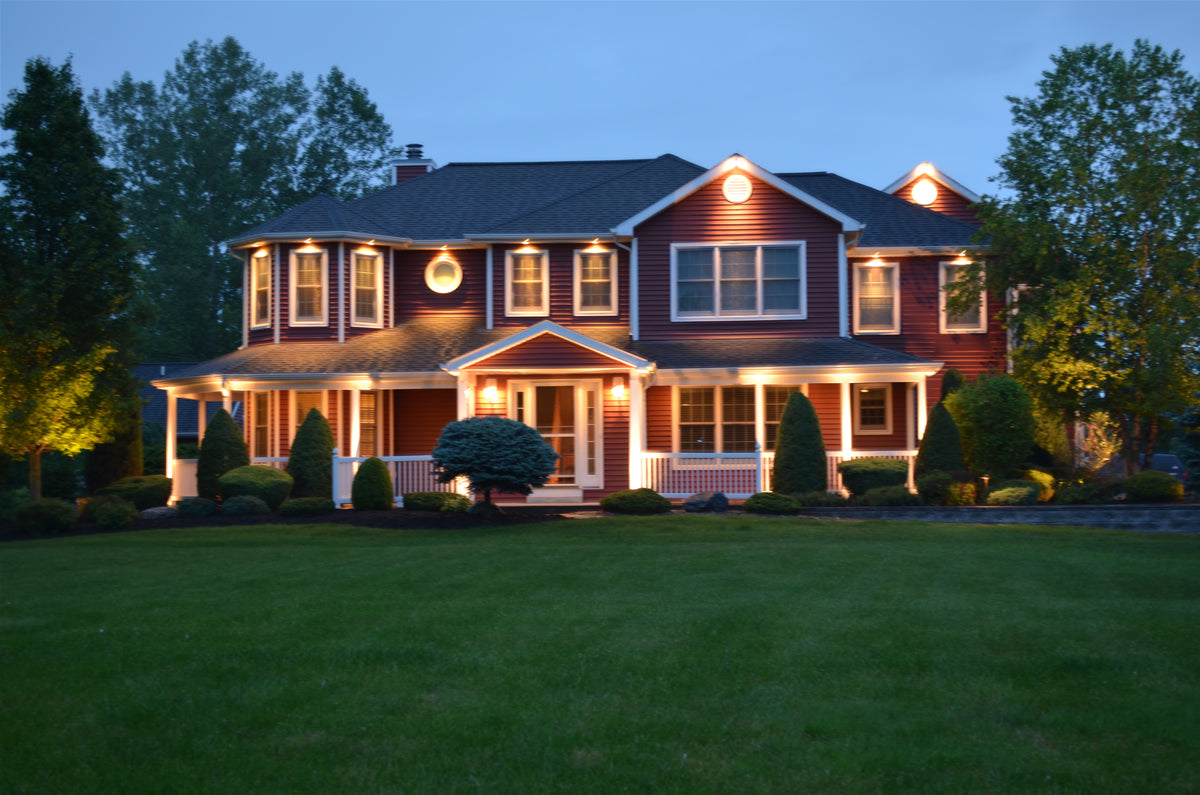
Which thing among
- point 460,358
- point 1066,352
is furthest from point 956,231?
point 460,358

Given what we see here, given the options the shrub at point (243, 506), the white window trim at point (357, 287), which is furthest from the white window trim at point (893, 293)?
the shrub at point (243, 506)

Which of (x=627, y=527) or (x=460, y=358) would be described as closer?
(x=627, y=527)

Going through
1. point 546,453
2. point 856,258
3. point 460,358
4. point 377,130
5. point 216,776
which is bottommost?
point 216,776

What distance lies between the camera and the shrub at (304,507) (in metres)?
18.3

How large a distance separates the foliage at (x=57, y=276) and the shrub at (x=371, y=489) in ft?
15.0

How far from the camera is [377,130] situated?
43875 millimetres

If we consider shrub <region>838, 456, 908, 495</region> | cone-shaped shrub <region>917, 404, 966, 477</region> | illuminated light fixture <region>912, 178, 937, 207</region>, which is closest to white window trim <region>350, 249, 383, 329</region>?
shrub <region>838, 456, 908, 495</region>

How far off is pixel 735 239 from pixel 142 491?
12.9 metres

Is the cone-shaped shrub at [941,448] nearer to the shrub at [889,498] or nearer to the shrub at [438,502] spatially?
the shrub at [889,498]

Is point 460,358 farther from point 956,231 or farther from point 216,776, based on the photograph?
point 216,776

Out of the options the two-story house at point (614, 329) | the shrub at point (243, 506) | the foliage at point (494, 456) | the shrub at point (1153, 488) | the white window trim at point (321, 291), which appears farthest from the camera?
the white window trim at point (321, 291)

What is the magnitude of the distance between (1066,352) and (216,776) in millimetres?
19515

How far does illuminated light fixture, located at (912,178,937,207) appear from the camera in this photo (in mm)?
27367

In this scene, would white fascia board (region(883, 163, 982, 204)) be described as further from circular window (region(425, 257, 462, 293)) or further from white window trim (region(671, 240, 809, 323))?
circular window (region(425, 257, 462, 293))
